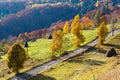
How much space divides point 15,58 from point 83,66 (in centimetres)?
1875

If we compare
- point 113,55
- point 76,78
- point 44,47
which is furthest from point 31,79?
point 44,47

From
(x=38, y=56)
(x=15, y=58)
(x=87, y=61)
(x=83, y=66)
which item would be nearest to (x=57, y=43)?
(x=38, y=56)

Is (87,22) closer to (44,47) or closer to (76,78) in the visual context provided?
(44,47)

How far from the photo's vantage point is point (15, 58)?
80.8 meters

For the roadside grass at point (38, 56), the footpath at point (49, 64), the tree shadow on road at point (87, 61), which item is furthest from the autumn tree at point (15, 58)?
the tree shadow on road at point (87, 61)

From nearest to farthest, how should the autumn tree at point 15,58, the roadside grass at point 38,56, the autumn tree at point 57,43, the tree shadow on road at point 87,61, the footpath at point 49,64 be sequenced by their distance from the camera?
the tree shadow on road at point 87,61 < the footpath at point 49,64 < the autumn tree at point 15,58 < the roadside grass at point 38,56 < the autumn tree at point 57,43

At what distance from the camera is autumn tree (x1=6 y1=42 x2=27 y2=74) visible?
80438mm

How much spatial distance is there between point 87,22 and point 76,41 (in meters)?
70.2

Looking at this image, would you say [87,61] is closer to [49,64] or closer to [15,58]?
[49,64]

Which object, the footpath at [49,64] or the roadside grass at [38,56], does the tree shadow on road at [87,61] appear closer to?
the footpath at [49,64]

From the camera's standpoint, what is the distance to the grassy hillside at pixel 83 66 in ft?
222

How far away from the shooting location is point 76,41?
104 metres

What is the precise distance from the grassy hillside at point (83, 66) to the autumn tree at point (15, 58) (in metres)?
7.37

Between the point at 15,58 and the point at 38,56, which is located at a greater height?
the point at 15,58
